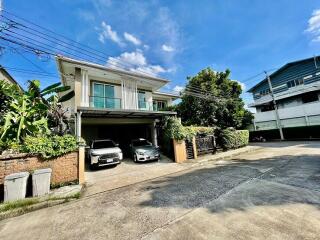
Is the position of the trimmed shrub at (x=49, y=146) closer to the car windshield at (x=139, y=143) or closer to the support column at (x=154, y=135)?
the car windshield at (x=139, y=143)

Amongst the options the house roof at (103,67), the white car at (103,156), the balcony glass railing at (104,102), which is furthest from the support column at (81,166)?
the house roof at (103,67)

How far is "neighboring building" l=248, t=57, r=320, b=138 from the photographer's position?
67.5ft

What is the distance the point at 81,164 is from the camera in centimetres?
724

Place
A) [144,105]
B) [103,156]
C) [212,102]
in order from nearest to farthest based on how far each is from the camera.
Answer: [103,156], [144,105], [212,102]

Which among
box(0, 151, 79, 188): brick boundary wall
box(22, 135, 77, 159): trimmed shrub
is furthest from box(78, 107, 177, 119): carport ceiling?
box(0, 151, 79, 188): brick boundary wall

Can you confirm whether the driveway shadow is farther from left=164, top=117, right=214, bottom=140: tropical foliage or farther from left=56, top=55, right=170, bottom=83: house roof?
left=56, top=55, right=170, bottom=83: house roof

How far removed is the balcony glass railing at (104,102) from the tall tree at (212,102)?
722 cm

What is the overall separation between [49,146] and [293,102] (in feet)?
97.0

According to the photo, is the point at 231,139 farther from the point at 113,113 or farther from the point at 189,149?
the point at 113,113

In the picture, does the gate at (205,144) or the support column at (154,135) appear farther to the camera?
the support column at (154,135)

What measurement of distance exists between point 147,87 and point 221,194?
12.6m

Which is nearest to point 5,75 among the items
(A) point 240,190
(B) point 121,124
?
(B) point 121,124

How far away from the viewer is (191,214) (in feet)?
12.6

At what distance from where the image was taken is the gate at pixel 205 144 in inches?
481
